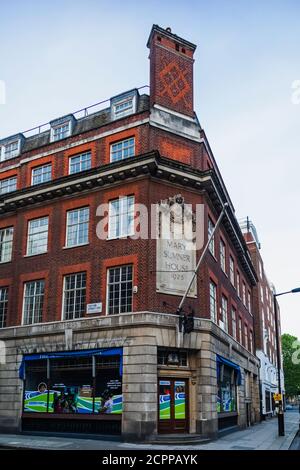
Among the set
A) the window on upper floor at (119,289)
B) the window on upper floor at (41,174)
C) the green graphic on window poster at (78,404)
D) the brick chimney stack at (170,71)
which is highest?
the brick chimney stack at (170,71)

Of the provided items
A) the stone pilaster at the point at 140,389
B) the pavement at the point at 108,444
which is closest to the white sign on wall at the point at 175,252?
the stone pilaster at the point at 140,389

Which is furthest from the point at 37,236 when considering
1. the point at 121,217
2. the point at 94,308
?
the point at 94,308

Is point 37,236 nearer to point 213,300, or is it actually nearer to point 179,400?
point 213,300

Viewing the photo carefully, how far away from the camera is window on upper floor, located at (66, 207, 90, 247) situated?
24.7 metres

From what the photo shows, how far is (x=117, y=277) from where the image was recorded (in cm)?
2266

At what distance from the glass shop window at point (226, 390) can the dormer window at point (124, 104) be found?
14997 mm

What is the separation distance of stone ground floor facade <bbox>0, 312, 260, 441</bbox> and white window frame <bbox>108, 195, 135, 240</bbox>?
167 inches

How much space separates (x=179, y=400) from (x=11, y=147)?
763 inches

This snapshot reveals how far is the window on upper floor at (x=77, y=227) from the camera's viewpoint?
2467 cm

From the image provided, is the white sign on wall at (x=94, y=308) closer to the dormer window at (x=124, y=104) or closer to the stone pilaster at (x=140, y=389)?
the stone pilaster at (x=140, y=389)

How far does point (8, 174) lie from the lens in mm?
29438

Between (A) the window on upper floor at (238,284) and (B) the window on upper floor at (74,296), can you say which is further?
(A) the window on upper floor at (238,284)

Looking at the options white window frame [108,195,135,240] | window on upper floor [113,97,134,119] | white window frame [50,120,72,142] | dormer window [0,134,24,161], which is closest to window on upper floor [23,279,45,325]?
white window frame [108,195,135,240]
